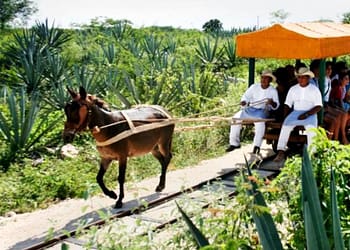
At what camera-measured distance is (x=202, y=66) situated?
20.2 meters

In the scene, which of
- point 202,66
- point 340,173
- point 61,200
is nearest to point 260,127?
point 61,200

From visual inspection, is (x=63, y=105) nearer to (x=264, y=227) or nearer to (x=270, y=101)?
(x=270, y=101)

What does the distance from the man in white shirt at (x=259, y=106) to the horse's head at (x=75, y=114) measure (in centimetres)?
A: 294

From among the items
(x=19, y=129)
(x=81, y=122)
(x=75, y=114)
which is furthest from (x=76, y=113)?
(x=19, y=129)

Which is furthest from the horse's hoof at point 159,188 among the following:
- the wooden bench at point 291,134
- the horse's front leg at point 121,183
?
the wooden bench at point 291,134

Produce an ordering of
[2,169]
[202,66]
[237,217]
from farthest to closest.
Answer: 1. [202,66]
2. [2,169]
3. [237,217]

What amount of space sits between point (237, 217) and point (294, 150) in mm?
6305

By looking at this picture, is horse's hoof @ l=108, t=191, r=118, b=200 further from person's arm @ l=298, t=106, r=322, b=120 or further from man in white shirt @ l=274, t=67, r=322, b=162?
person's arm @ l=298, t=106, r=322, b=120

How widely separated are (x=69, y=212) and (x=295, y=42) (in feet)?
12.9

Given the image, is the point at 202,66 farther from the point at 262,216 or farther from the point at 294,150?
the point at 262,216

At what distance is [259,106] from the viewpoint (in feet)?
29.7

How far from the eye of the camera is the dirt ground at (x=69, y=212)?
6.25m

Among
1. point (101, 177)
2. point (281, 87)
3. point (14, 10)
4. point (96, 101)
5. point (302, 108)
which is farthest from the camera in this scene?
point (14, 10)

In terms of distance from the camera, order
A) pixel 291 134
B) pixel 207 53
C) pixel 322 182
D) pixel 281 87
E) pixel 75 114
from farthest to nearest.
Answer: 1. pixel 207 53
2. pixel 281 87
3. pixel 291 134
4. pixel 75 114
5. pixel 322 182
